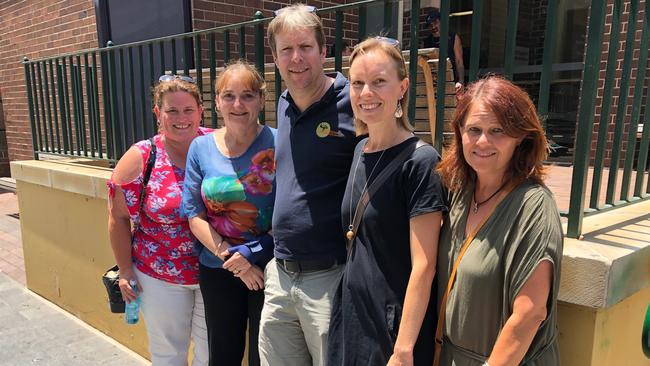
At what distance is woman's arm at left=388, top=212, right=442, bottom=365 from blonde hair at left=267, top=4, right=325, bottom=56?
2.83ft

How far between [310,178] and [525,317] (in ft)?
2.97

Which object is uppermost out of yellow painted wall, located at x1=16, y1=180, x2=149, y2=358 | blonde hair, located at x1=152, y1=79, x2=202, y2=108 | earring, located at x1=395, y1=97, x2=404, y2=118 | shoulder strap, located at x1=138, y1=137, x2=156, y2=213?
blonde hair, located at x1=152, y1=79, x2=202, y2=108

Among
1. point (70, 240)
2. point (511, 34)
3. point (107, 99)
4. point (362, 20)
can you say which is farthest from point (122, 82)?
point (511, 34)

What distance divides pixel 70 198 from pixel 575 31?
20.0ft

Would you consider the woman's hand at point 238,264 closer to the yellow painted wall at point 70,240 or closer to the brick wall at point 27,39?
the yellow painted wall at point 70,240

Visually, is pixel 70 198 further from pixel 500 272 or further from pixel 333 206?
pixel 500 272

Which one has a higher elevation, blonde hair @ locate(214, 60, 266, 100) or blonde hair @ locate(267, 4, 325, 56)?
blonde hair @ locate(267, 4, 325, 56)

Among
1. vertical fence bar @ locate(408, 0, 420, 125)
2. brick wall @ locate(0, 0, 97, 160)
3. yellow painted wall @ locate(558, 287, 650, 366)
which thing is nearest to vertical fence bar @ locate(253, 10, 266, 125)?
vertical fence bar @ locate(408, 0, 420, 125)

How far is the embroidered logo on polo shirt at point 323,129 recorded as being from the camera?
1.93 meters

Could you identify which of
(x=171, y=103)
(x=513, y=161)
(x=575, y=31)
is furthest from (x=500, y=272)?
(x=575, y=31)

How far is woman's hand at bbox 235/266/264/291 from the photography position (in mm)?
2202

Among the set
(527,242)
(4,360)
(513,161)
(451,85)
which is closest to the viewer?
(527,242)

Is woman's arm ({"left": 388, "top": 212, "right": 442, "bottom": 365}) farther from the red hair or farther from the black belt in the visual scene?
the black belt

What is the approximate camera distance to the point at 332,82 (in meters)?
2.03
